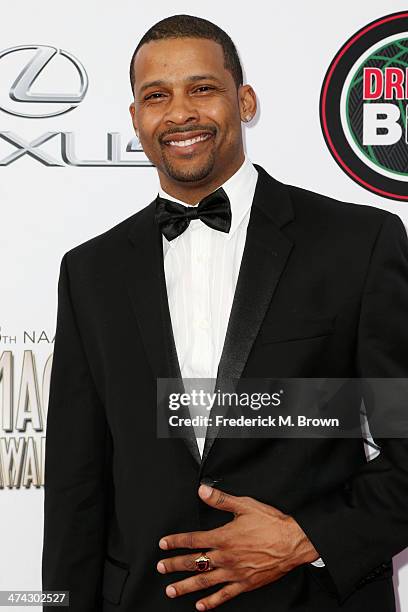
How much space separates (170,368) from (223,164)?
0.58 m

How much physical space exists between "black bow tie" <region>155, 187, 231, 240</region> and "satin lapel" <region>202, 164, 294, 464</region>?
0.09 meters

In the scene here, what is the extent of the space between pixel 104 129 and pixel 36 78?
279 millimetres

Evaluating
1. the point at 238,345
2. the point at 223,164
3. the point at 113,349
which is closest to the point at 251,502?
the point at 238,345

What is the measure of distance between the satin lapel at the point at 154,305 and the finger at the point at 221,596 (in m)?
0.30

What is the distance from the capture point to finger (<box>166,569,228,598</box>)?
1.85 meters

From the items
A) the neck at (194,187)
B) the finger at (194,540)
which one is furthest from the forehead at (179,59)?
the finger at (194,540)

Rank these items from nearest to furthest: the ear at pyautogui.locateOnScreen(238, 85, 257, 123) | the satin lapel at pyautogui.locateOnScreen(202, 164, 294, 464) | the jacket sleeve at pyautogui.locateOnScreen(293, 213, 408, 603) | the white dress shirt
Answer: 1. the jacket sleeve at pyautogui.locateOnScreen(293, 213, 408, 603)
2. the satin lapel at pyautogui.locateOnScreen(202, 164, 294, 464)
3. the white dress shirt
4. the ear at pyautogui.locateOnScreen(238, 85, 257, 123)

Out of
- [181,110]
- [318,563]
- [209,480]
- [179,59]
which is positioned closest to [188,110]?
[181,110]

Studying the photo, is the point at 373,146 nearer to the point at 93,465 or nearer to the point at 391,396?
the point at 391,396

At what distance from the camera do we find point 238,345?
1.89 m

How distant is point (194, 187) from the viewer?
2160mm

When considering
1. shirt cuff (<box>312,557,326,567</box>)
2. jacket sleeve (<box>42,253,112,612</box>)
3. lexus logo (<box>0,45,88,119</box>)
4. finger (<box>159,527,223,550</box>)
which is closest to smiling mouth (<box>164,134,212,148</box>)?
jacket sleeve (<box>42,253,112,612</box>)

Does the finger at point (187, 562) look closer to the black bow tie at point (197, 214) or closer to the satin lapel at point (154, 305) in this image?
the satin lapel at point (154, 305)

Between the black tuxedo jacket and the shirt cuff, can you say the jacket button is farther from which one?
the shirt cuff
